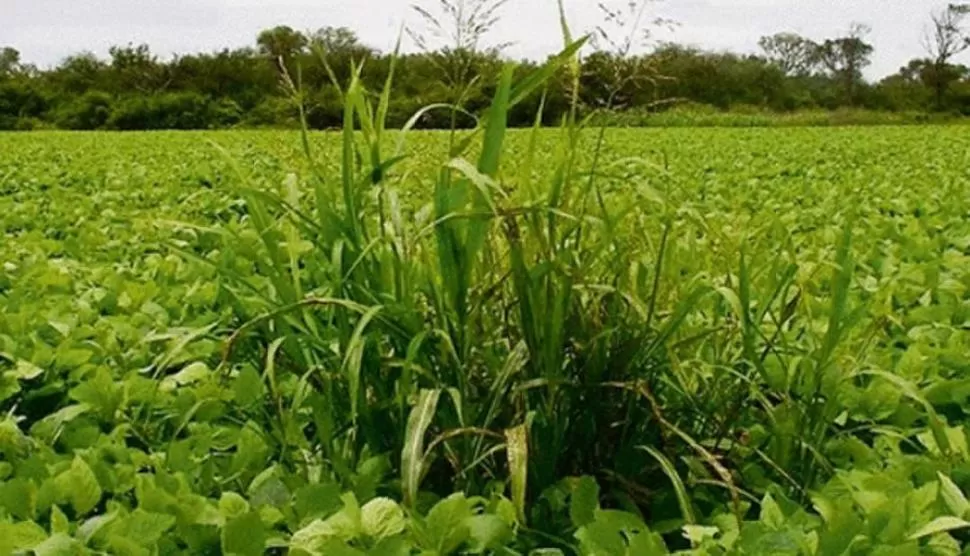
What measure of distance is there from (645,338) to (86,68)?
3855 centimetres

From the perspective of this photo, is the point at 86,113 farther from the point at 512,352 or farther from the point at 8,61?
the point at 512,352

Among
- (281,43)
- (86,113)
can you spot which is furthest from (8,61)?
(281,43)

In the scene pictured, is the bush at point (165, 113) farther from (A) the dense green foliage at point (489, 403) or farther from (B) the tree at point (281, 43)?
(A) the dense green foliage at point (489, 403)

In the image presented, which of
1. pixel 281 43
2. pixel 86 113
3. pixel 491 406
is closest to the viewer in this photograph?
pixel 491 406

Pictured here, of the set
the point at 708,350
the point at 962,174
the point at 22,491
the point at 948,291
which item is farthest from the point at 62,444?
the point at 962,174

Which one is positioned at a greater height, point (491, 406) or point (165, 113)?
point (165, 113)

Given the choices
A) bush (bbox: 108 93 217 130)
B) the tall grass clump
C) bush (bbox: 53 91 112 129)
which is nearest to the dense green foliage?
the tall grass clump

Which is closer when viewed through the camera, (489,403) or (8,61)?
(489,403)

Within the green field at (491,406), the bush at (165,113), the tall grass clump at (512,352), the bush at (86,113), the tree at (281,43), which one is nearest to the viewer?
the green field at (491,406)

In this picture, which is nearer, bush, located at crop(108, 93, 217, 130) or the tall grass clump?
the tall grass clump

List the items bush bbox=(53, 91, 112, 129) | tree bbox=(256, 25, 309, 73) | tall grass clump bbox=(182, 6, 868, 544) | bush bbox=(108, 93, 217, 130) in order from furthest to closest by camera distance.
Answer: bush bbox=(53, 91, 112, 129)
bush bbox=(108, 93, 217, 130)
tree bbox=(256, 25, 309, 73)
tall grass clump bbox=(182, 6, 868, 544)

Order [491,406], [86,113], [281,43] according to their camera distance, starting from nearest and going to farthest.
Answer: [491,406], [281,43], [86,113]

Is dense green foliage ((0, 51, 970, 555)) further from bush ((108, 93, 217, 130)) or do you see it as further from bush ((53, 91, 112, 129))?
bush ((53, 91, 112, 129))

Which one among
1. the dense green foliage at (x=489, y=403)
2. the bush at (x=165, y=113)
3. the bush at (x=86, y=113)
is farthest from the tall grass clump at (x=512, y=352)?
the bush at (x=86, y=113)
